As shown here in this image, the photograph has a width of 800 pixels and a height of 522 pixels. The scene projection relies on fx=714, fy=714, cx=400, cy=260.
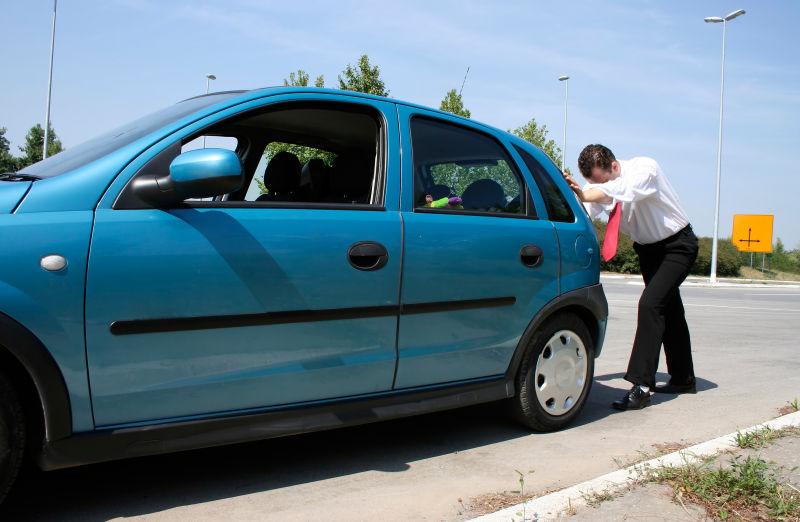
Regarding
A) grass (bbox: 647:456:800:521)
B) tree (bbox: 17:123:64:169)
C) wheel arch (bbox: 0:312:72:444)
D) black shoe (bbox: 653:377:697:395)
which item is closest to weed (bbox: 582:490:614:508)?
grass (bbox: 647:456:800:521)

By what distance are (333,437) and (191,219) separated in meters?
1.74

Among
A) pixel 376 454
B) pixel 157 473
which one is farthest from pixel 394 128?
pixel 157 473

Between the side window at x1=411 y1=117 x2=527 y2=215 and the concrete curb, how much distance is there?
144cm

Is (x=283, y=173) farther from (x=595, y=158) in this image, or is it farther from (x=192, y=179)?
(x=595, y=158)

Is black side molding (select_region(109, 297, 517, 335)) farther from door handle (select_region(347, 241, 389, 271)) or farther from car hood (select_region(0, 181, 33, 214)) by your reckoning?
car hood (select_region(0, 181, 33, 214))

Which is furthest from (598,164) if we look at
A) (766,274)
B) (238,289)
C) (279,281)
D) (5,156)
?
(5,156)

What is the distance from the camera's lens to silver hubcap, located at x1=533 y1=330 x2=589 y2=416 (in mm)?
4055

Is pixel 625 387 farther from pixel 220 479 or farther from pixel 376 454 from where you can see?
pixel 220 479

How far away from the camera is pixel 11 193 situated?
2.48m

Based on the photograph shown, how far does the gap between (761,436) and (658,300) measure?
1344 millimetres

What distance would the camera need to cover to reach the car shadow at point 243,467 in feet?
9.46

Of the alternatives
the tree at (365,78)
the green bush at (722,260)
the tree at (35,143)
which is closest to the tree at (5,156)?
the tree at (35,143)

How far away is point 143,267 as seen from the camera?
258 cm

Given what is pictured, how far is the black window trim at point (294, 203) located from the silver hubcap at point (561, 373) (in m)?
1.43
